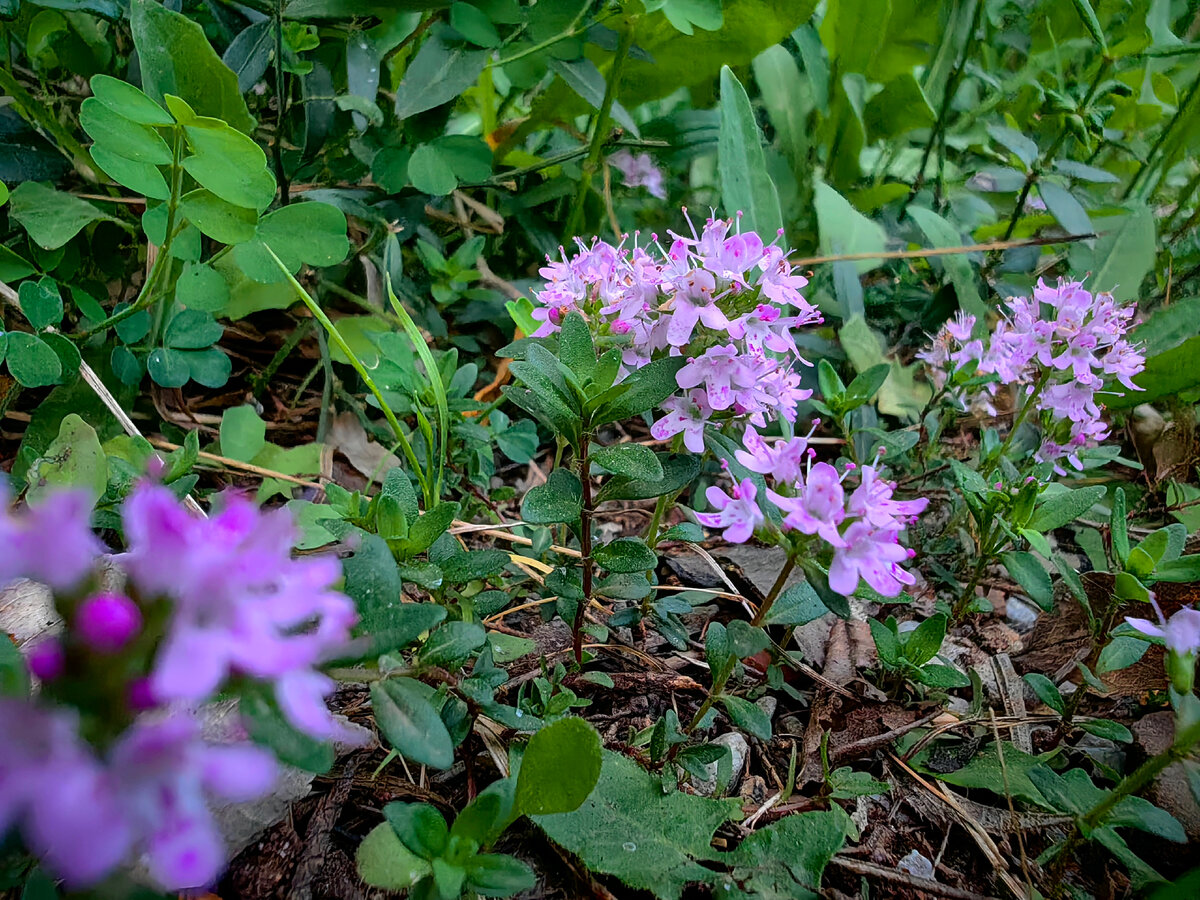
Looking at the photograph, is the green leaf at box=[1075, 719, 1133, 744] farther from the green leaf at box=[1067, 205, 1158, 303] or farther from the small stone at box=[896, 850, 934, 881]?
the green leaf at box=[1067, 205, 1158, 303]

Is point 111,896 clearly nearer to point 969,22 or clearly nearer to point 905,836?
point 905,836

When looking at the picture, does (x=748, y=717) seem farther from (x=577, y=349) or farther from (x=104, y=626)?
(x=104, y=626)

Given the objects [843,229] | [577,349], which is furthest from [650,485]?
[843,229]

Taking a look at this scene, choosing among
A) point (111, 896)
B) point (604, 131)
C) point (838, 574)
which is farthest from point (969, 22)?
point (111, 896)

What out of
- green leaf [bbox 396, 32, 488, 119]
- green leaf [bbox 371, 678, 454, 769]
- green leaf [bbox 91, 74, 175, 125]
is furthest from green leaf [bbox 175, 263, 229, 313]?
green leaf [bbox 371, 678, 454, 769]

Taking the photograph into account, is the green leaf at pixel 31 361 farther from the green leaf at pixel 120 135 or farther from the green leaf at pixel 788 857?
the green leaf at pixel 788 857

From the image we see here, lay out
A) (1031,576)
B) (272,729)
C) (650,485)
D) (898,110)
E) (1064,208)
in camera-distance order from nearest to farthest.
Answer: (272,729)
(650,485)
(1031,576)
(1064,208)
(898,110)

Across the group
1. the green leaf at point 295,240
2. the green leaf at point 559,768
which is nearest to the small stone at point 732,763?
the green leaf at point 559,768
